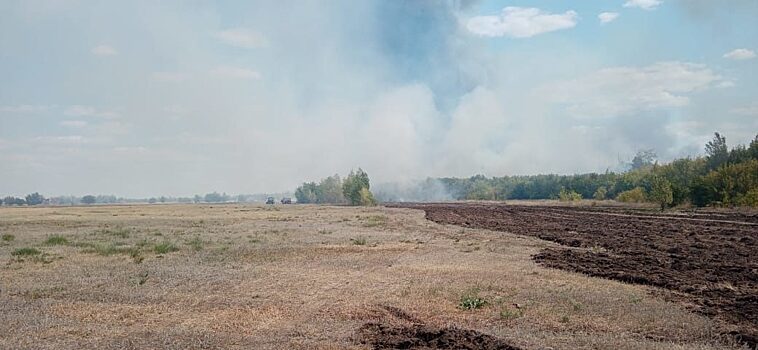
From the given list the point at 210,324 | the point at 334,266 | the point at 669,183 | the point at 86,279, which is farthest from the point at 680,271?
the point at 669,183

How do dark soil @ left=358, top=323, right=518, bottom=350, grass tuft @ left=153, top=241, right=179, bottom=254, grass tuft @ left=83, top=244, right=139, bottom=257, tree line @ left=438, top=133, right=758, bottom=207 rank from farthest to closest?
1. tree line @ left=438, top=133, right=758, bottom=207
2. grass tuft @ left=153, top=241, right=179, bottom=254
3. grass tuft @ left=83, top=244, right=139, bottom=257
4. dark soil @ left=358, top=323, right=518, bottom=350

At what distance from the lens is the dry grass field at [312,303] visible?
12.6 m

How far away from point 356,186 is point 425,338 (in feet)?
475

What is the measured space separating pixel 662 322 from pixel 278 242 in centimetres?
2668

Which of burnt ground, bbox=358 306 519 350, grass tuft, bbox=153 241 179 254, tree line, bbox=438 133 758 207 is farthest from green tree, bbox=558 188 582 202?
burnt ground, bbox=358 306 519 350

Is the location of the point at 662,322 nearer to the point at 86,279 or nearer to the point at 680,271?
the point at 680,271

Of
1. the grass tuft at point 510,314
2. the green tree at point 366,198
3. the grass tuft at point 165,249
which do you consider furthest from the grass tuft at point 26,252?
the green tree at point 366,198

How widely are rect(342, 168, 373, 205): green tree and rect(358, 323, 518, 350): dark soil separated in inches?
5539

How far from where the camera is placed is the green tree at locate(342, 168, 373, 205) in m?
155

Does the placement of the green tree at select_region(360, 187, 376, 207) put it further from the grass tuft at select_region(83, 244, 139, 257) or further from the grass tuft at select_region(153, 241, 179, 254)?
the grass tuft at select_region(153, 241, 179, 254)

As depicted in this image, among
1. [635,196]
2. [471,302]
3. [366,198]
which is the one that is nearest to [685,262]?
[471,302]

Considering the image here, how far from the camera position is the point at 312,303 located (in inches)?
658

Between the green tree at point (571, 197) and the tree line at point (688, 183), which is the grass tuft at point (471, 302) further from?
the green tree at point (571, 197)

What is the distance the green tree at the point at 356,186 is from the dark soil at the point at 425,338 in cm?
14070
